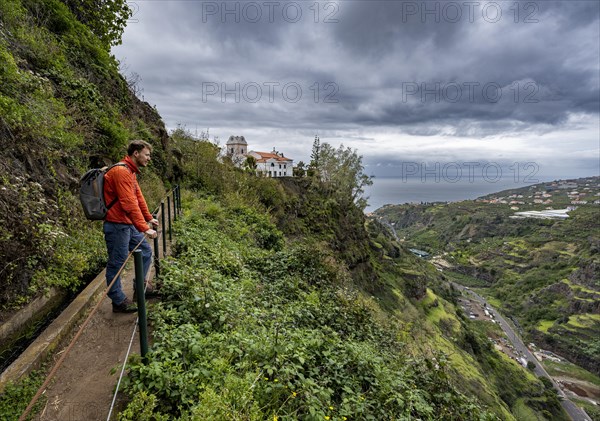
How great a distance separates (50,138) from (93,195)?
2.98 metres

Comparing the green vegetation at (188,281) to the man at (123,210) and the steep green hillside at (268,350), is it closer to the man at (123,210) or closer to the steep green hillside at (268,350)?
the steep green hillside at (268,350)

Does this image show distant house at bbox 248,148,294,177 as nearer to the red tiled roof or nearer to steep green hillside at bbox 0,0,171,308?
the red tiled roof

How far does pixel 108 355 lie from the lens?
11.2 ft

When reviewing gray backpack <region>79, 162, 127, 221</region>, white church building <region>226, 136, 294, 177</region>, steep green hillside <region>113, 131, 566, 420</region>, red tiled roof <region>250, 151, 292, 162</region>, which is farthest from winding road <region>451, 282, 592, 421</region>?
red tiled roof <region>250, 151, 292, 162</region>

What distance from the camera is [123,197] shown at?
364cm

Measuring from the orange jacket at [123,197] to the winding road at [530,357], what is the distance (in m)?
55.6

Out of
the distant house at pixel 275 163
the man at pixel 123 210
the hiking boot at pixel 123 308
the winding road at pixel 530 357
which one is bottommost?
the winding road at pixel 530 357

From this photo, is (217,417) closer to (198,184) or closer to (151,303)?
(151,303)

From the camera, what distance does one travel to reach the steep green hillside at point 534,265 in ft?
212

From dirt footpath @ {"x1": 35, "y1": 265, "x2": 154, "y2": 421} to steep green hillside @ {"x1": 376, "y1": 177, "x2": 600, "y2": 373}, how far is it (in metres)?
80.0

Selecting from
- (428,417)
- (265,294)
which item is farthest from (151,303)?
(428,417)

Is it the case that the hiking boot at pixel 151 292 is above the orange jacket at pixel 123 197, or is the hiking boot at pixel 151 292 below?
below

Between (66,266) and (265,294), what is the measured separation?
352cm

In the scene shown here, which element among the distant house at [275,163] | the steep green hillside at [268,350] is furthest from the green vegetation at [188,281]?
the distant house at [275,163]
